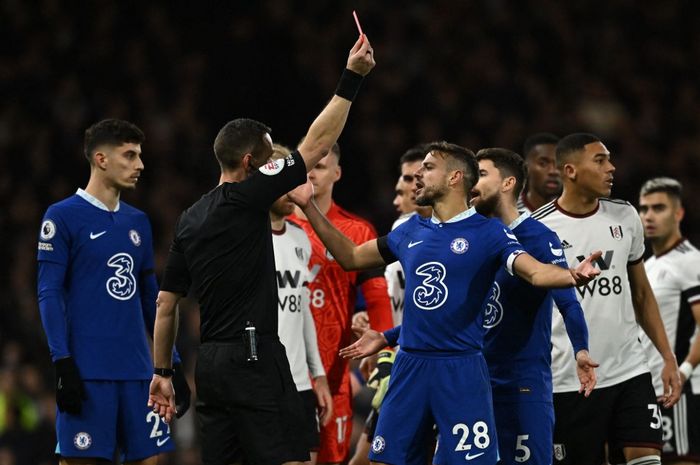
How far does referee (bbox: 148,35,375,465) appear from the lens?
18.4ft

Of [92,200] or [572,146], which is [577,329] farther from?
[92,200]

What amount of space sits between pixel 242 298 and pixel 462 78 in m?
11.8

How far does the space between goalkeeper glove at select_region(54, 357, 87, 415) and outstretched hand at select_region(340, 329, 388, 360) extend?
5.25 feet

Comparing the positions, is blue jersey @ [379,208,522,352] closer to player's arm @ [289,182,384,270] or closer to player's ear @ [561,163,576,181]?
player's arm @ [289,182,384,270]

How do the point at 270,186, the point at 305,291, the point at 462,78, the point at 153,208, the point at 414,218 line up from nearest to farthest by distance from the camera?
the point at 270,186 → the point at 414,218 → the point at 305,291 → the point at 153,208 → the point at 462,78

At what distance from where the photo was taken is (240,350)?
18.5 ft

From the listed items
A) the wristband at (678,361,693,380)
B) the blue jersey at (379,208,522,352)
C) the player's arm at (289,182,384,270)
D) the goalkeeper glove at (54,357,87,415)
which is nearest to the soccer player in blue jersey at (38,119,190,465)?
the goalkeeper glove at (54,357,87,415)

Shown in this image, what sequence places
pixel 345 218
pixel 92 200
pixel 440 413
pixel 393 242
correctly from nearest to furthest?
pixel 440 413, pixel 393 242, pixel 92 200, pixel 345 218

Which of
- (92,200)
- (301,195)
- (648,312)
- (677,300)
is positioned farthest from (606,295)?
(92,200)

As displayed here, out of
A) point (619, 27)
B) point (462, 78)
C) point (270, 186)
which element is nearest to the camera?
point (270, 186)

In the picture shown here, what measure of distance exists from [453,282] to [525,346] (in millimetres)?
835

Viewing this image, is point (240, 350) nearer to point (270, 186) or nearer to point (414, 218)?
point (270, 186)

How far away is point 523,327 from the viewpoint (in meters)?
6.54


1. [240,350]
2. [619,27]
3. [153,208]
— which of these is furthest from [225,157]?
[619,27]
